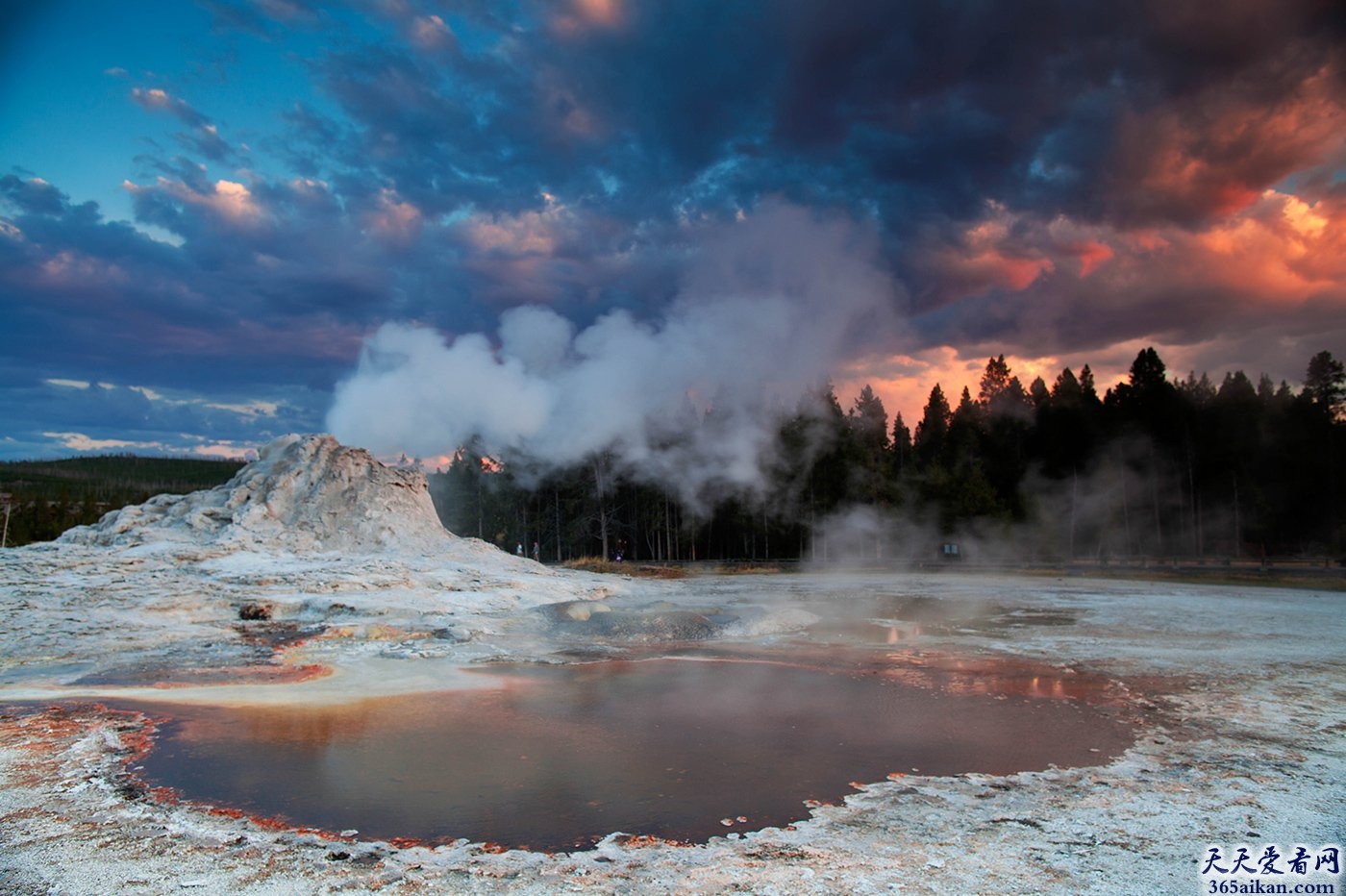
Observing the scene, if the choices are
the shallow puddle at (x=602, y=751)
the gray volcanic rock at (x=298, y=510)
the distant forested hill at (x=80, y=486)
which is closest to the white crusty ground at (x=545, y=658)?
the gray volcanic rock at (x=298, y=510)

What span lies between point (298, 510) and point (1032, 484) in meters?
42.1

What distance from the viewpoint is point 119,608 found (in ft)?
53.9

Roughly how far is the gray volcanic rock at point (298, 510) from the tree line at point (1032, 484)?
1972cm

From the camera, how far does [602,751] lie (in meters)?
7.65

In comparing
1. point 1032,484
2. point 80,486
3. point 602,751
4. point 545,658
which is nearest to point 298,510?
point 545,658

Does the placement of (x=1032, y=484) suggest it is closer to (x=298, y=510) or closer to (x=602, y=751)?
(x=298, y=510)

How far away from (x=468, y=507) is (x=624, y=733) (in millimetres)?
59110

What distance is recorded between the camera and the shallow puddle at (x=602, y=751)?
19.3 ft

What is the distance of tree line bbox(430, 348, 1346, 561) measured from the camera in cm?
4169

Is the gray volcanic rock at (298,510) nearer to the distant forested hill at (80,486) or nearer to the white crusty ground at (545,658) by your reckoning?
the white crusty ground at (545,658)

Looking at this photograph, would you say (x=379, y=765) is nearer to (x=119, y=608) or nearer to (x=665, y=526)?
(x=119, y=608)

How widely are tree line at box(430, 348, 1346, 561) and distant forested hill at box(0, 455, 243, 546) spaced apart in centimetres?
3590

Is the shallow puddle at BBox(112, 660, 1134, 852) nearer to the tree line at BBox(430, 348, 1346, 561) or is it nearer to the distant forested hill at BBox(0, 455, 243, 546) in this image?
the tree line at BBox(430, 348, 1346, 561)

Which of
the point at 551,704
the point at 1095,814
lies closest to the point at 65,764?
the point at 551,704
